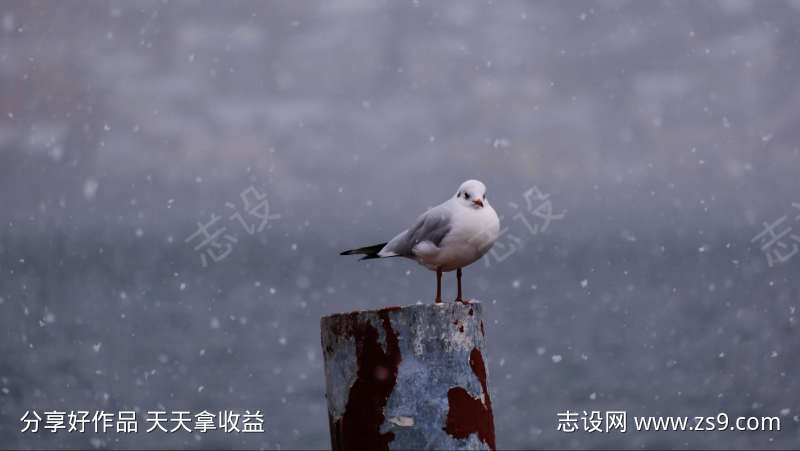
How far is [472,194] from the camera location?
215 inches

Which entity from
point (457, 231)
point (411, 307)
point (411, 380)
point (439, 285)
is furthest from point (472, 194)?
point (411, 380)

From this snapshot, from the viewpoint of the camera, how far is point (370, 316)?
4617mm

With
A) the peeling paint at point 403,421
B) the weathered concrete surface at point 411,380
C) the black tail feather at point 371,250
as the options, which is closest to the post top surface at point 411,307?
the weathered concrete surface at point 411,380

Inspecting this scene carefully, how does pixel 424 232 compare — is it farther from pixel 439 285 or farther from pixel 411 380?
pixel 411 380

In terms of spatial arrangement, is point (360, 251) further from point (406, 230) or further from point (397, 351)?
point (397, 351)

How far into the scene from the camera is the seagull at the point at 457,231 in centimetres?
541

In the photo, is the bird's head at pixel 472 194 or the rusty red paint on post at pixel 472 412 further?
the bird's head at pixel 472 194

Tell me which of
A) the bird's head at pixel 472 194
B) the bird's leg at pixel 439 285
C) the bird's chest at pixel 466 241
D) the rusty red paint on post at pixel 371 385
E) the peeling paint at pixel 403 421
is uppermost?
the bird's head at pixel 472 194

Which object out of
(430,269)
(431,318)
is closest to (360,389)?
(431,318)

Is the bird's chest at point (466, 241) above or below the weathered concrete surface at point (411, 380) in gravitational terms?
above

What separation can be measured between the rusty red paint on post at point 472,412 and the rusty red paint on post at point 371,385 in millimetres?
344

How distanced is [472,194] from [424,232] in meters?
0.43

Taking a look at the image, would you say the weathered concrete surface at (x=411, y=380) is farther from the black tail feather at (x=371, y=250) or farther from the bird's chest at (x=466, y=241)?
the black tail feather at (x=371, y=250)

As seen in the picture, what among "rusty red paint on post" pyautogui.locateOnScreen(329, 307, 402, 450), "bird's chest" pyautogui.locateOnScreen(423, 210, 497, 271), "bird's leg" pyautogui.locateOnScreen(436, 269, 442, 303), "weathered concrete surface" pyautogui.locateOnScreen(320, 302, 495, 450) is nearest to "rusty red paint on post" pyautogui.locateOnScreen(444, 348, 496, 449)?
"weathered concrete surface" pyautogui.locateOnScreen(320, 302, 495, 450)
